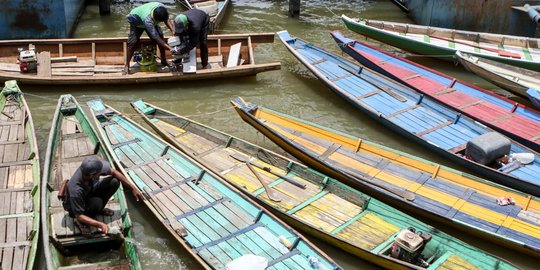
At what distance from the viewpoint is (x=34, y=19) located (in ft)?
47.5

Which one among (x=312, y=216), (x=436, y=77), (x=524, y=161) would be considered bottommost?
(x=312, y=216)

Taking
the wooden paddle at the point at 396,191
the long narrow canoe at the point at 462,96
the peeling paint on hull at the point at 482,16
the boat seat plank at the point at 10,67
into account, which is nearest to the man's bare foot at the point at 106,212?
the wooden paddle at the point at 396,191

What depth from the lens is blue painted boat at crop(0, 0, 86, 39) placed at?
46.7 feet

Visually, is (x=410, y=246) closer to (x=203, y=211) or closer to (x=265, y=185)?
(x=265, y=185)

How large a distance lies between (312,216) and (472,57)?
23.8ft

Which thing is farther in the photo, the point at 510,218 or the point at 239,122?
the point at 239,122

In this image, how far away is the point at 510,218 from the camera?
8.30 m

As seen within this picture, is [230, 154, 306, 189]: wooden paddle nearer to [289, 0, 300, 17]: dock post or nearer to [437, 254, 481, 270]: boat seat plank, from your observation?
[437, 254, 481, 270]: boat seat plank

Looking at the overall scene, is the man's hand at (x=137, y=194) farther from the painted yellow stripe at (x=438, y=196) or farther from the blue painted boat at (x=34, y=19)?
the blue painted boat at (x=34, y=19)

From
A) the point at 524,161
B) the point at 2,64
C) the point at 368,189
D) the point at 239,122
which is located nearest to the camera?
the point at 368,189

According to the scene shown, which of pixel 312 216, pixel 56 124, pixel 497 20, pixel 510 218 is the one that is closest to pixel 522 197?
pixel 510 218

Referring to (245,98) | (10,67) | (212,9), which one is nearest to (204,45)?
(245,98)

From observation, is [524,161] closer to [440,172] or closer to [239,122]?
[440,172]

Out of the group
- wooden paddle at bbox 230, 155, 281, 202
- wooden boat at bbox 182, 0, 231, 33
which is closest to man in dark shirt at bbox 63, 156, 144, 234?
wooden paddle at bbox 230, 155, 281, 202
